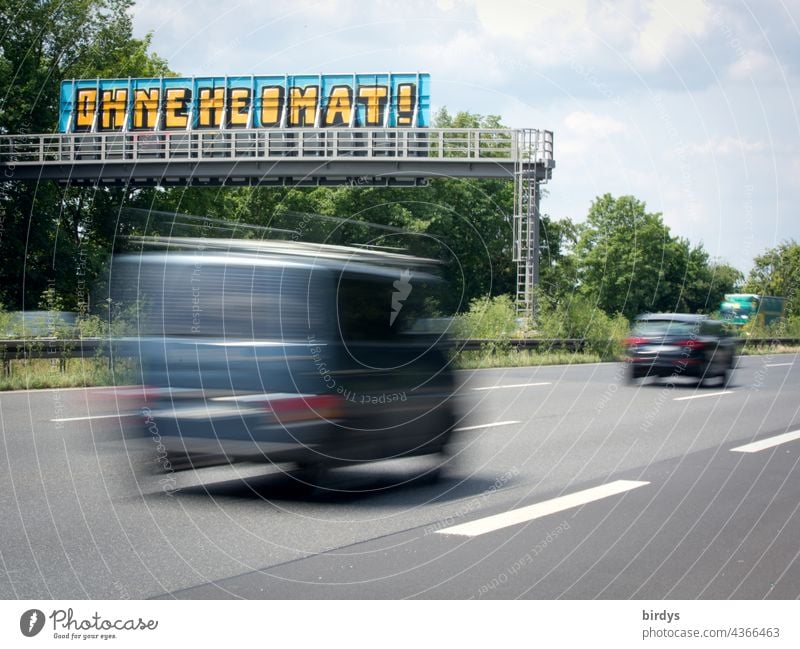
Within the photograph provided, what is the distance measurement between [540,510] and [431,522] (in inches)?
36.4

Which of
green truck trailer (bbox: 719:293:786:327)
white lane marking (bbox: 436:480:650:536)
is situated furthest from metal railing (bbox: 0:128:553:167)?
white lane marking (bbox: 436:480:650:536)

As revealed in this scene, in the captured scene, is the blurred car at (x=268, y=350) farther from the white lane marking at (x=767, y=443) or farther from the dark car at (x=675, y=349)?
the dark car at (x=675, y=349)

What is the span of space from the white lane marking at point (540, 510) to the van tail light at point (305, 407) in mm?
1361

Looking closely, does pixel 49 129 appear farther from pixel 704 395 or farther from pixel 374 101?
pixel 704 395

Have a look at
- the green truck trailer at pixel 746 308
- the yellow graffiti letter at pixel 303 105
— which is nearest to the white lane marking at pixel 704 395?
the green truck trailer at pixel 746 308

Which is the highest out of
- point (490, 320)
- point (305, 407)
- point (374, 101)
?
point (374, 101)

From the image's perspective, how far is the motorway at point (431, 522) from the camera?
5383 mm

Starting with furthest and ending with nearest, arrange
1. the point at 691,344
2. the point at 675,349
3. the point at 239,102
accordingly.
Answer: the point at 239,102 → the point at 691,344 → the point at 675,349

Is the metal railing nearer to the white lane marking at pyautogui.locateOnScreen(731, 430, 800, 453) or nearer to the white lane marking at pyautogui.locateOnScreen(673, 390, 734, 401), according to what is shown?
the white lane marking at pyautogui.locateOnScreen(673, 390, 734, 401)

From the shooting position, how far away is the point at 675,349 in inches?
877

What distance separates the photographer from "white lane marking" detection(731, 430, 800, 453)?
11450 mm

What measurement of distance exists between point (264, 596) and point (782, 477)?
20.1 ft

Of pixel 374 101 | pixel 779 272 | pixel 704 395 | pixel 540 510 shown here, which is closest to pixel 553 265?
pixel 374 101

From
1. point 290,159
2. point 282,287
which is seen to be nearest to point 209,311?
point 282,287
